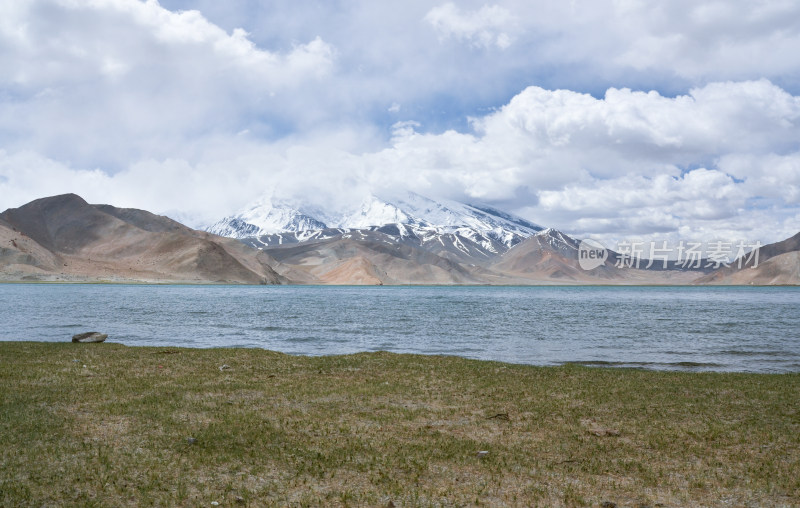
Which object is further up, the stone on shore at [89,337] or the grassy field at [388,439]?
the grassy field at [388,439]

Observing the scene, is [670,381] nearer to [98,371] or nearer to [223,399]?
[223,399]

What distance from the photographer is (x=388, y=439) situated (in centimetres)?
1602

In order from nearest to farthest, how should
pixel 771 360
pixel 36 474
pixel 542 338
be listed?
pixel 36 474
pixel 771 360
pixel 542 338

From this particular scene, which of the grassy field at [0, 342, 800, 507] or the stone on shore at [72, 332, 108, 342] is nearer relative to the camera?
the grassy field at [0, 342, 800, 507]

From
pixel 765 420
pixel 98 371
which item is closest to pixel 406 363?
pixel 98 371

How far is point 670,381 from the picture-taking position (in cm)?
2708

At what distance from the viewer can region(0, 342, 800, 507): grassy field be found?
39.9 feet

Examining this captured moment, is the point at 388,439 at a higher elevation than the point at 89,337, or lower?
higher

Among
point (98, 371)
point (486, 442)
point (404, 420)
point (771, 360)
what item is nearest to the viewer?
point (486, 442)

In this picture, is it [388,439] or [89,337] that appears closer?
[388,439]

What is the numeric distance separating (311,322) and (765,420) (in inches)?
2339

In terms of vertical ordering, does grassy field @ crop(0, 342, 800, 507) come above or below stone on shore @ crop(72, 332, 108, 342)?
above

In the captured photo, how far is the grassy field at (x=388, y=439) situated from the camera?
12.2 m

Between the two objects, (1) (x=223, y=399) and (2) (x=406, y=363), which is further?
(2) (x=406, y=363)
